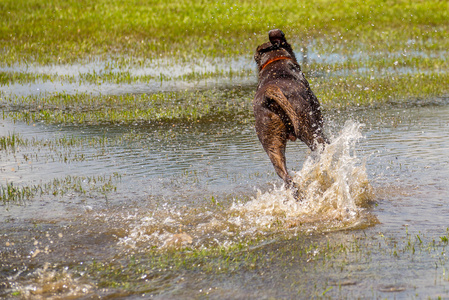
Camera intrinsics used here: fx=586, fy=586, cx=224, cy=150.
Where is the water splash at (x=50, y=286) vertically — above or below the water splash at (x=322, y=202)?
below

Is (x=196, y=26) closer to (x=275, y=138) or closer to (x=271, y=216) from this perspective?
(x=275, y=138)

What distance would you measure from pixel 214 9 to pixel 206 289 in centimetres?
2199

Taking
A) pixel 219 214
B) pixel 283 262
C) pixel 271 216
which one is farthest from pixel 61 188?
pixel 283 262

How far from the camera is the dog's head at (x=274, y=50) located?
693cm

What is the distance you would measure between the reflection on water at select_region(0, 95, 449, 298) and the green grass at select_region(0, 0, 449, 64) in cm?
1050

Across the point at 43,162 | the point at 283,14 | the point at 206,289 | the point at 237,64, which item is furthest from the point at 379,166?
the point at 283,14

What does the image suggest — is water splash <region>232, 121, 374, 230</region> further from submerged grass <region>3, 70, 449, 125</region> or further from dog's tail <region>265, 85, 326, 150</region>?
submerged grass <region>3, 70, 449, 125</region>

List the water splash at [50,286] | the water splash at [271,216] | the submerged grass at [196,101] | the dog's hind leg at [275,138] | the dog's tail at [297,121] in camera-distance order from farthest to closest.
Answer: the submerged grass at [196,101] → the dog's hind leg at [275,138] → the dog's tail at [297,121] → the water splash at [271,216] → the water splash at [50,286]

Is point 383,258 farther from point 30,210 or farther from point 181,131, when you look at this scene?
point 181,131

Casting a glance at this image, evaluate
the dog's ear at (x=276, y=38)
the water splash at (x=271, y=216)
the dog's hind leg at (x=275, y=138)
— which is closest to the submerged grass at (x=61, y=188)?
the water splash at (x=271, y=216)

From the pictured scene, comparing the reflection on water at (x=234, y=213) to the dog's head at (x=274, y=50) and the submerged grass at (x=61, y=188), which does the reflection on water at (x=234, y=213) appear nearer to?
the submerged grass at (x=61, y=188)

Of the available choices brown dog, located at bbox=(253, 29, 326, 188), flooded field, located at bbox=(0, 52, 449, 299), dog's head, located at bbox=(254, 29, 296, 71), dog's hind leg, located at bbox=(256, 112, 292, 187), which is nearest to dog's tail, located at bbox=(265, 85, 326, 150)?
brown dog, located at bbox=(253, 29, 326, 188)

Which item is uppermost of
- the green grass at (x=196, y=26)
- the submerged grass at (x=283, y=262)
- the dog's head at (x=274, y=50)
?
the green grass at (x=196, y=26)

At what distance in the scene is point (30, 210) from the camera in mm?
6836
